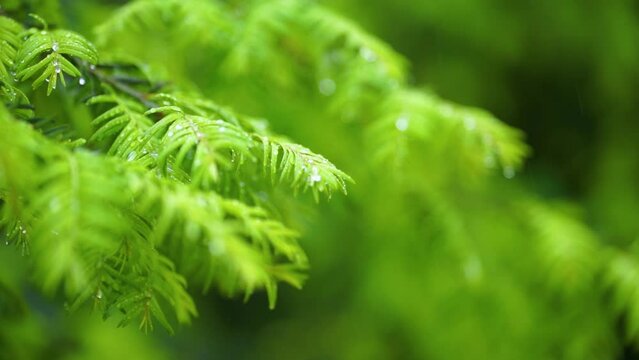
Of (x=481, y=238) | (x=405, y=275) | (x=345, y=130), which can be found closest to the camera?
(x=345, y=130)

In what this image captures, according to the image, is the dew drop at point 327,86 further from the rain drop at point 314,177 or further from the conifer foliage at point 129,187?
the rain drop at point 314,177

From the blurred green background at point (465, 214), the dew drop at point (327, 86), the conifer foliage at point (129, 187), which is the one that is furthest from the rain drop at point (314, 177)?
the dew drop at point (327, 86)

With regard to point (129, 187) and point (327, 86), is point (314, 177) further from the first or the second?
point (327, 86)

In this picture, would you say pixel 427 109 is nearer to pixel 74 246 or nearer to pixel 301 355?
pixel 74 246

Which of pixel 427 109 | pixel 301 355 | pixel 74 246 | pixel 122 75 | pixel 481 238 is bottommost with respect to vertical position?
pixel 301 355

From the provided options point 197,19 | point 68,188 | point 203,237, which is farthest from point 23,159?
point 197,19

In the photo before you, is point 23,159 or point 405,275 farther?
point 405,275
